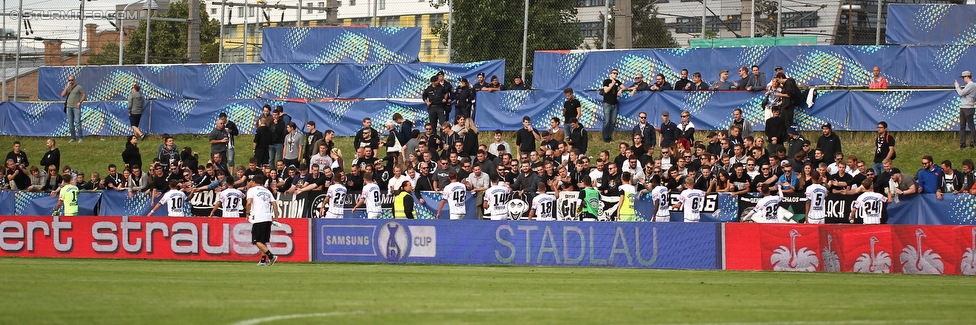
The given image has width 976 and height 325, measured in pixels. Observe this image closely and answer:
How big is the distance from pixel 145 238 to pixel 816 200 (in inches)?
523

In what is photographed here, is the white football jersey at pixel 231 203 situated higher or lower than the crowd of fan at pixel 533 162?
lower

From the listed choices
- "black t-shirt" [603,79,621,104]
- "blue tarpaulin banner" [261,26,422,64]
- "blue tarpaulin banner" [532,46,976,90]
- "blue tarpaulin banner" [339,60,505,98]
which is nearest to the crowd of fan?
"black t-shirt" [603,79,621,104]

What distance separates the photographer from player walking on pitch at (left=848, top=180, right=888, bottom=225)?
71.0 feet

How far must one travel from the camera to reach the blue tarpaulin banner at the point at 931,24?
28.2 meters

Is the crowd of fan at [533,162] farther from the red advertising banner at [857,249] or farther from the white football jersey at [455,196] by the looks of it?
the red advertising banner at [857,249]

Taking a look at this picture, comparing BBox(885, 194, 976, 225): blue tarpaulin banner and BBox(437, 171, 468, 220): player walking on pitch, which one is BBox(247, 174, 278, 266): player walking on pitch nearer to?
BBox(437, 171, 468, 220): player walking on pitch

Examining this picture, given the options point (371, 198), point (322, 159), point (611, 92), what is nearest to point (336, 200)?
point (371, 198)

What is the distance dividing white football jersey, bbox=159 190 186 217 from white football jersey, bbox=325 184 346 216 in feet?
13.1

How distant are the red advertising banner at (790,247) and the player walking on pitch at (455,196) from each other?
686cm

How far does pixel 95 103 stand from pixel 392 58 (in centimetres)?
1050

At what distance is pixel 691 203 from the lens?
22844 millimetres

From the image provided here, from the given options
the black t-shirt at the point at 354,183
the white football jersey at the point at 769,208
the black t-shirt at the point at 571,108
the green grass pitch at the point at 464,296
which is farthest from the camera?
the black t-shirt at the point at 571,108

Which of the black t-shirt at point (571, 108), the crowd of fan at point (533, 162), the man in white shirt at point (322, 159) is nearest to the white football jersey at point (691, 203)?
the crowd of fan at point (533, 162)

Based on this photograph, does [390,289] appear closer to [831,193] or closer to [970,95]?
[831,193]
